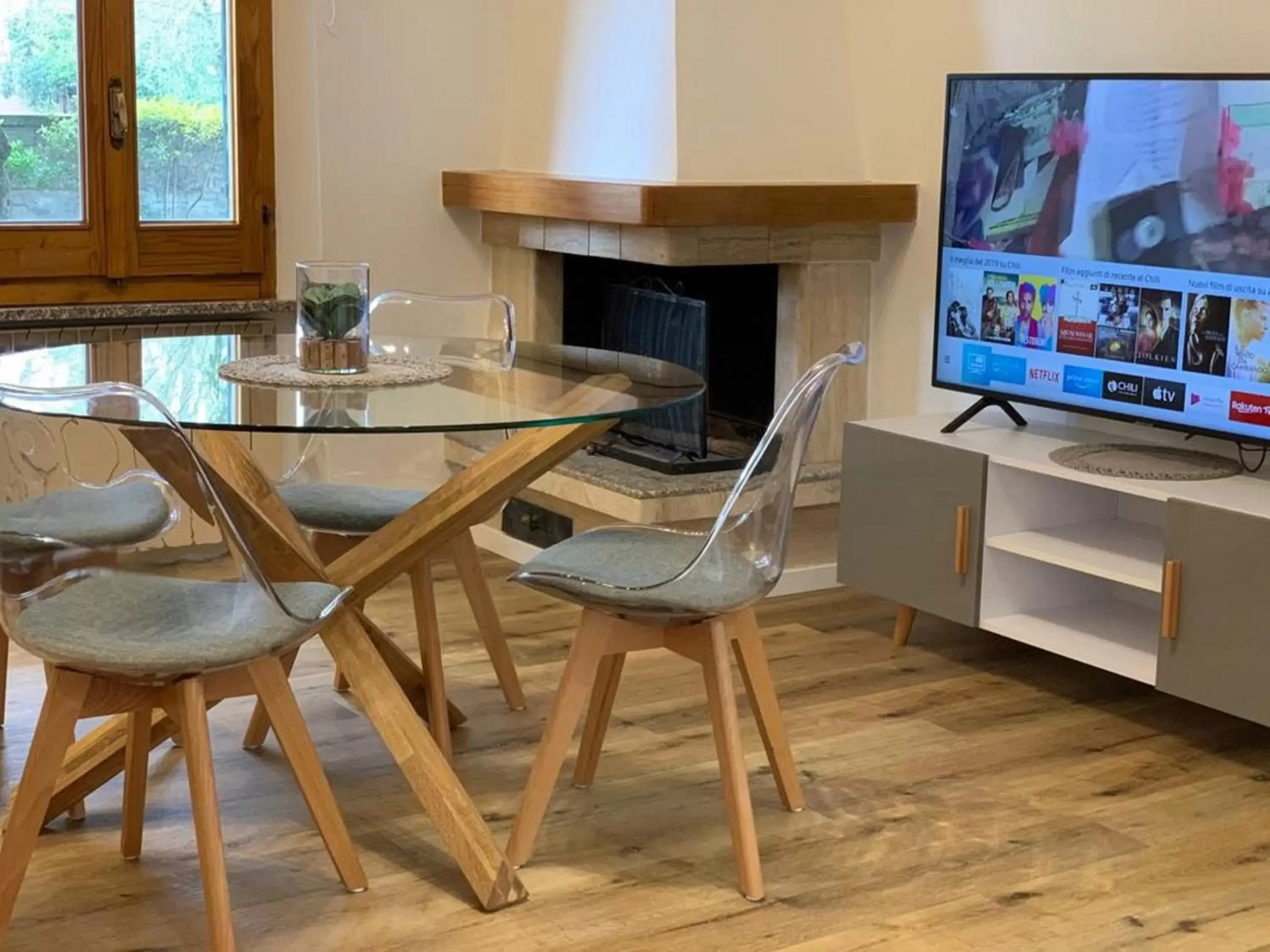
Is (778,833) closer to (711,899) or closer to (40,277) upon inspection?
(711,899)

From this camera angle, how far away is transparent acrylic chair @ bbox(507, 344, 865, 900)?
271 cm

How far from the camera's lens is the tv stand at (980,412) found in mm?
4055

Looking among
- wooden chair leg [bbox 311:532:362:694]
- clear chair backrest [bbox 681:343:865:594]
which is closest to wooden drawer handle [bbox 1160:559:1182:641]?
clear chair backrest [bbox 681:343:865:594]

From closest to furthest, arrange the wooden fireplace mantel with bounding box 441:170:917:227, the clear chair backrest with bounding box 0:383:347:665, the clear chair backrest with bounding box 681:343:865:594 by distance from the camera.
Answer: the clear chair backrest with bounding box 0:383:347:665 < the clear chair backrest with bounding box 681:343:865:594 < the wooden fireplace mantel with bounding box 441:170:917:227

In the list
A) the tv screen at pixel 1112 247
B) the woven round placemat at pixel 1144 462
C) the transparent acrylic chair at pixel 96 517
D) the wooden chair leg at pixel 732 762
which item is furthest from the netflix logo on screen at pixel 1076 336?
the transparent acrylic chair at pixel 96 517

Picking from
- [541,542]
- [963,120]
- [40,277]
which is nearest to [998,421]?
[963,120]

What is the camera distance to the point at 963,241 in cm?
406

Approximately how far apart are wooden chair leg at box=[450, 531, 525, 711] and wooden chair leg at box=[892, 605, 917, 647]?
995 mm

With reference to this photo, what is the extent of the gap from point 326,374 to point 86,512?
1.75 ft

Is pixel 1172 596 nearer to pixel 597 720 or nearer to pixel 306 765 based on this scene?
pixel 597 720

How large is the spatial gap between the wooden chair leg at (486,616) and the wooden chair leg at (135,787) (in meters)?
0.83

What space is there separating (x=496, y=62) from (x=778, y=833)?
295 centimetres

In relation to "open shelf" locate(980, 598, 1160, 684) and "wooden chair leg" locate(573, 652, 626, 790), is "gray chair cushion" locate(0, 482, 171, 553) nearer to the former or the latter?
"wooden chair leg" locate(573, 652, 626, 790)

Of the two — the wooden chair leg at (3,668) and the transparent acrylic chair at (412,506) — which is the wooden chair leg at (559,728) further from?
the wooden chair leg at (3,668)
